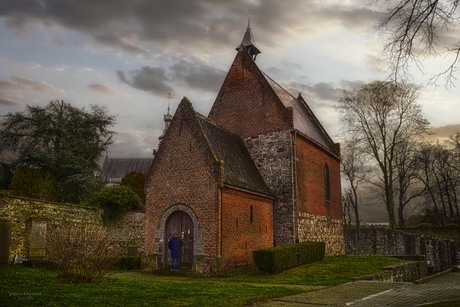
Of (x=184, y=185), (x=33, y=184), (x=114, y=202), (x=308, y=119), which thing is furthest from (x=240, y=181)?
(x=33, y=184)

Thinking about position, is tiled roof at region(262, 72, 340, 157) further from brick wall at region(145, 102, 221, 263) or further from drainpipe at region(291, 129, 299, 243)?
brick wall at region(145, 102, 221, 263)

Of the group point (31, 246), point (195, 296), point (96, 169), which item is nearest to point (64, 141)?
point (96, 169)

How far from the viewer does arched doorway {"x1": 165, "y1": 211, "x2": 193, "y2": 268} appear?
1858cm

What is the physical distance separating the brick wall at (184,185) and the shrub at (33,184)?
13673 mm

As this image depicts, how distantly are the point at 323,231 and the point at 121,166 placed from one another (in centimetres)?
4969

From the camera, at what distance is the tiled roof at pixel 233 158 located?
64.0ft

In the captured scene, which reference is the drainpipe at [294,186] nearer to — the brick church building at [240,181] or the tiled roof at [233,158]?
the brick church building at [240,181]

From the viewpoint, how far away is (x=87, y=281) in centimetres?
1138

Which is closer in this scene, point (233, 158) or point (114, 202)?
point (233, 158)

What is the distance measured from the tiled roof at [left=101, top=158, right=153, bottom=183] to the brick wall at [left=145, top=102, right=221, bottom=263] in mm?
46711

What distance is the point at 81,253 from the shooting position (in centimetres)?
1135

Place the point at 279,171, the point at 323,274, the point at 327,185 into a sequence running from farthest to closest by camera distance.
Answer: the point at 327,185
the point at 279,171
the point at 323,274

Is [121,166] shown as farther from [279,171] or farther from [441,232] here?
[441,232]

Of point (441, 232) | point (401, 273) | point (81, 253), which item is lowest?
point (401, 273)
